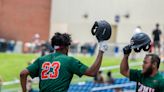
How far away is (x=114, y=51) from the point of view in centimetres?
3622

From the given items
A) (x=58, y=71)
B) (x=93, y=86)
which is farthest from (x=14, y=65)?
(x=58, y=71)

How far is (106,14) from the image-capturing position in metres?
42.2

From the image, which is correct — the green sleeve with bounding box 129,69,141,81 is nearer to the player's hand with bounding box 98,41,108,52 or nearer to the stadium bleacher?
the player's hand with bounding box 98,41,108,52

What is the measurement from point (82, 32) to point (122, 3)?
4.49 meters

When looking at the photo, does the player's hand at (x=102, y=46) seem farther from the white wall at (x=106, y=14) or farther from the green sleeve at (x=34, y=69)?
the white wall at (x=106, y=14)

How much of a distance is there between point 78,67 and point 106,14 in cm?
3645

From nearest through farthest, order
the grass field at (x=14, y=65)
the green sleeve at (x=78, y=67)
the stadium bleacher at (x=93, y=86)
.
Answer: the green sleeve at (x=78, y=67)
the stadium bleacher at (x=93, y=86)
the grass field at (x=14, y=65)

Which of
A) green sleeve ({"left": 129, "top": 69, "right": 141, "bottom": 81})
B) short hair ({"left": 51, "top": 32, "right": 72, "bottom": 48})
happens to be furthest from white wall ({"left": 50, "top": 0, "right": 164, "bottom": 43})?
short hair ({"left": 51, "top": 32, "right": 72, "bottom": 48})

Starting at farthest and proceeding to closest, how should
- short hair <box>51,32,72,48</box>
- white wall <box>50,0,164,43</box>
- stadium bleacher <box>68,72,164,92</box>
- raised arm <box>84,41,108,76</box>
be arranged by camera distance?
white wall <box>50,0,164,43</box> → stadium bleacher <box>68,72,164,92</box> → short hair <box>51,32,72,48</box> → raised arm <box>84,41,108,76</box>

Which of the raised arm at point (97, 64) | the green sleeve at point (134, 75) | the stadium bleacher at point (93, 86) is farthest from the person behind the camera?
the stadium bleacher at point (93, 86)

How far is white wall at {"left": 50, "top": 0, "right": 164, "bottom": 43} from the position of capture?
1563 inches

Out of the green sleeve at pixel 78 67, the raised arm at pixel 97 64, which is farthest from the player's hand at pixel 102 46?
the green sleeve at pixel 78 67

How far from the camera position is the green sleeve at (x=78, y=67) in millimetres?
5840

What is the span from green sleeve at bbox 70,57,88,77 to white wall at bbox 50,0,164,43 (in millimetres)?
33033
